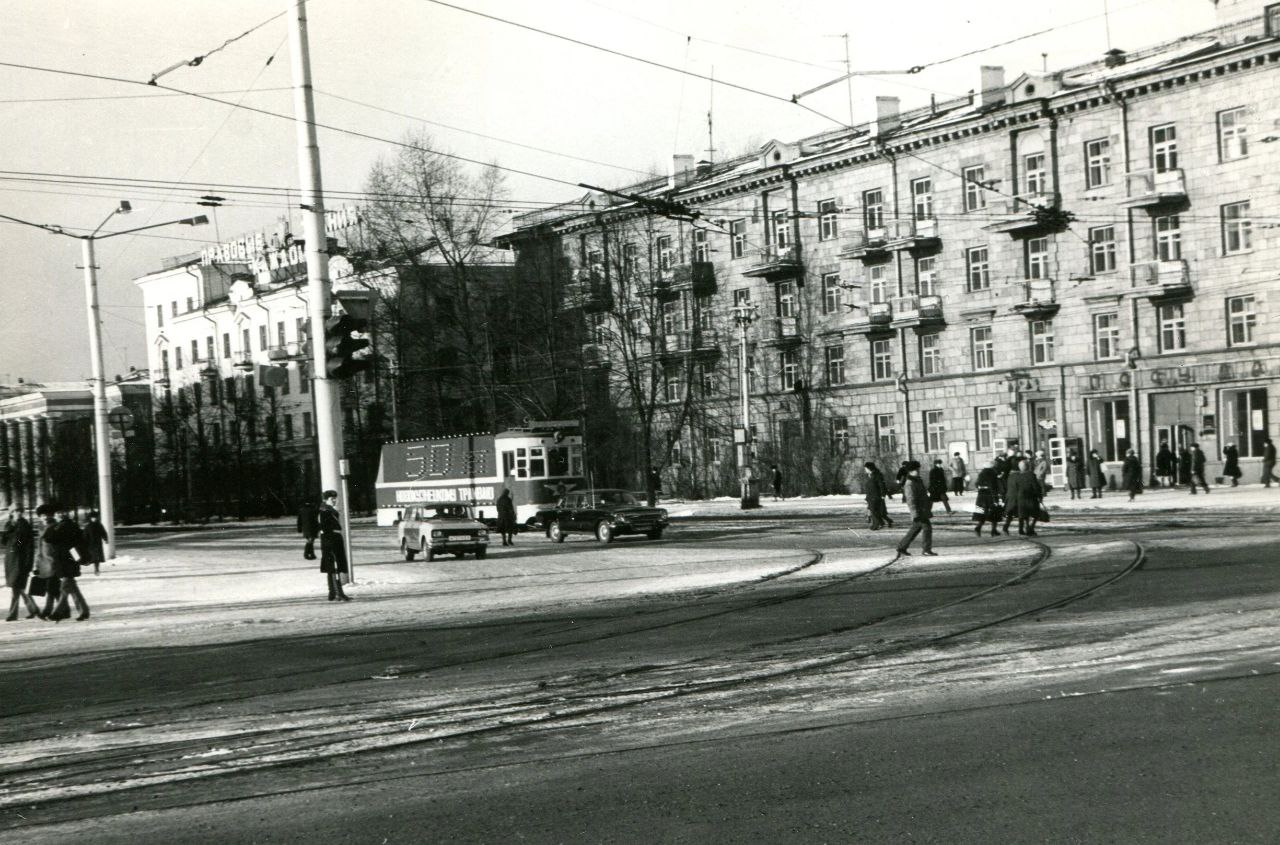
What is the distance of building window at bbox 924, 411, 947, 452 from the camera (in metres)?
59.0

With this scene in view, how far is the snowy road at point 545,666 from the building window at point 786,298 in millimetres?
40895

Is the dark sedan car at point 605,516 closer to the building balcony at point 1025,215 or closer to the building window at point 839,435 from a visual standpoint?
the building balcony at point 1025,215

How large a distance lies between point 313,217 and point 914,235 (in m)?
39.1

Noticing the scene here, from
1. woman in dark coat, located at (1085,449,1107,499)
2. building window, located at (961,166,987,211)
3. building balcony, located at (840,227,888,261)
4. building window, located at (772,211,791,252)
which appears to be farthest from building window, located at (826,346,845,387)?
woman in dark coat, located at (1085,449,1107,499)

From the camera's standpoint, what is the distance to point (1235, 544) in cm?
2273

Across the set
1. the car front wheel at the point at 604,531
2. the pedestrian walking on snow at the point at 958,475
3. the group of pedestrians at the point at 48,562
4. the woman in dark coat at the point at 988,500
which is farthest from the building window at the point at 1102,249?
the group of pedestrians at the point at 48,562

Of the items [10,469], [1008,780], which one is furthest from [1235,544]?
[10,469]

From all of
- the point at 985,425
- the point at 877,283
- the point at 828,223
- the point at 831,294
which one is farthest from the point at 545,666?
the point at 828,223

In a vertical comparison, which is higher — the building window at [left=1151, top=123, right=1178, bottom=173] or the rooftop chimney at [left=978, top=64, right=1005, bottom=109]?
the rooftop chimney at [left=978, top=64, right=1005, bottom=109]

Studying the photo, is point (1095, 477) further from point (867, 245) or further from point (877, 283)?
point (867, 245)

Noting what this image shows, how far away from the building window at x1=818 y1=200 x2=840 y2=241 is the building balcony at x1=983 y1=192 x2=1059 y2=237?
8.64 metres

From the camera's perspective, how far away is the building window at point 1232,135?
4822cm

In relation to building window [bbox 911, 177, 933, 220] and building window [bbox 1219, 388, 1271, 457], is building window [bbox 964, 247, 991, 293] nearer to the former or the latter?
building window [bbox 911, 177, 933, 220]

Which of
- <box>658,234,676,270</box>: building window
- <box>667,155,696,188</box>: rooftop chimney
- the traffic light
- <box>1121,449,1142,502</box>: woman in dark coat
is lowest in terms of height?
<box>1121,449,1142,502</box>: woman in dark coat
